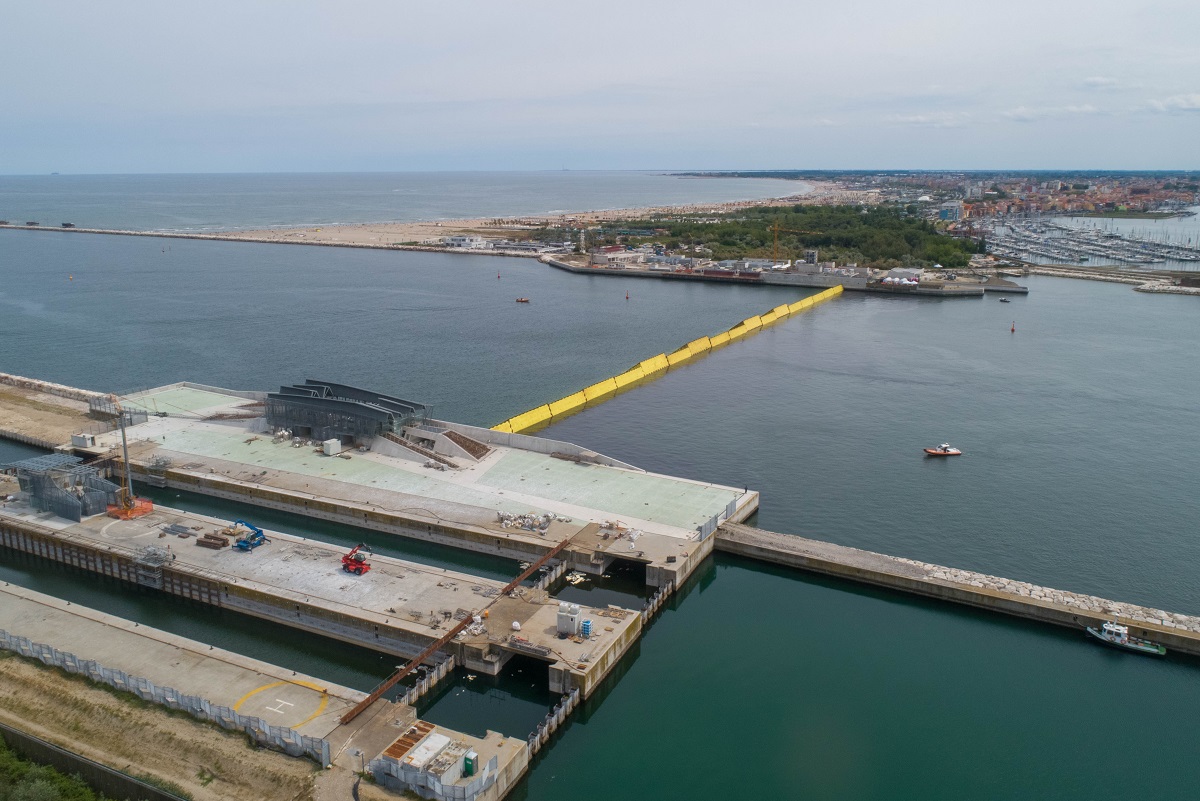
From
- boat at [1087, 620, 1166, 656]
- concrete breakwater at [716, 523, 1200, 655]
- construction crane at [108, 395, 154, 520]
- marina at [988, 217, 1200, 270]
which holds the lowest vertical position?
boat at [1087, 620, 1166, 656]

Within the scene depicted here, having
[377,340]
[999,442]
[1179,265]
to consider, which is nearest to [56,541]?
[377,340]

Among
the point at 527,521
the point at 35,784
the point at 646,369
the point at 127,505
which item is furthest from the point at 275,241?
the point at 35,784

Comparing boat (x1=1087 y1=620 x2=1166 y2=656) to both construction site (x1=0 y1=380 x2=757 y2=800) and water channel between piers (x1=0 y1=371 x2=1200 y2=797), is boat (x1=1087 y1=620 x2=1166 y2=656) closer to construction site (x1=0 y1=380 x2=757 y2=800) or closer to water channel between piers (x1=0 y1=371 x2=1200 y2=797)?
water channel between piers (x1=0 y1=371 x2=1200 y2=797)

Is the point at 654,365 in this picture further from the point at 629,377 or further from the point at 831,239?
the point at 831,239

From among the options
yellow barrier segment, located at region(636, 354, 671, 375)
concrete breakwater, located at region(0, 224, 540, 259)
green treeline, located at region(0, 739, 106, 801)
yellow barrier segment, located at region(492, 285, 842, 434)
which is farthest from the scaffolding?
concrete breakwater, located at region(0, 224, 540, 259)

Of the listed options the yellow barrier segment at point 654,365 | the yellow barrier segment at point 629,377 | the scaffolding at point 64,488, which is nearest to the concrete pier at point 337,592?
the scaffolding at point 64,488

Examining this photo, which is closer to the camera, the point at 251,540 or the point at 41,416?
the point at 251,540
